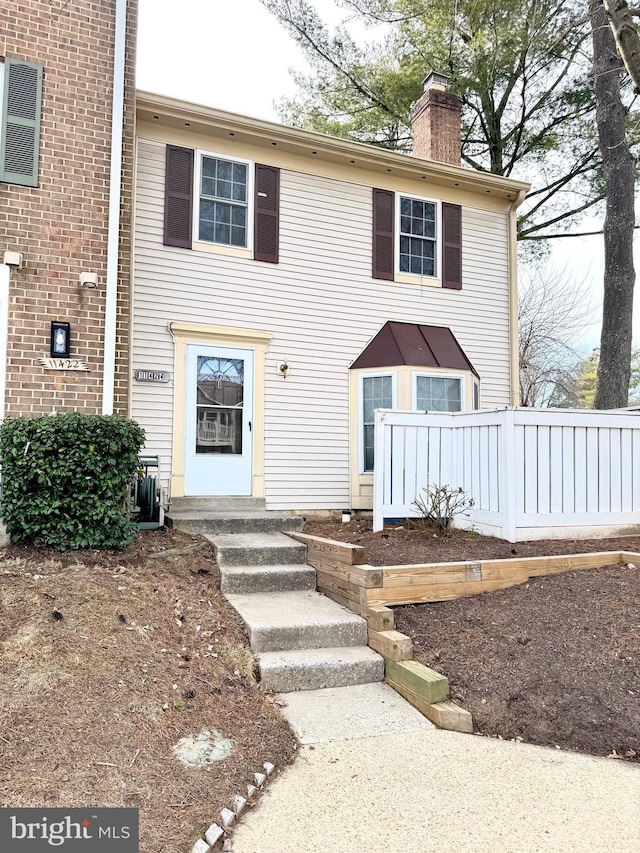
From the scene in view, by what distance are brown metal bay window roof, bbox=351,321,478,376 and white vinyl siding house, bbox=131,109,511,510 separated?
0.45 ft

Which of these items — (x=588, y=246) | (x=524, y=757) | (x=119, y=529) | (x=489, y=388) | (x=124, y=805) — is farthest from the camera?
(x=588, y=246)

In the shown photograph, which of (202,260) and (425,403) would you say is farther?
(425,403)

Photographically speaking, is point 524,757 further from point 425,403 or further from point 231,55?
point 231,55

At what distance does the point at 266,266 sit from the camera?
26.2 feet

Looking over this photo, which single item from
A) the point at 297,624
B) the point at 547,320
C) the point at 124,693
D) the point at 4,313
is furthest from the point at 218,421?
the point at 547,320

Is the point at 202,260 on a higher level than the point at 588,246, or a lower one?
lower

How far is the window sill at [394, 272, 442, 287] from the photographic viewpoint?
880 cm

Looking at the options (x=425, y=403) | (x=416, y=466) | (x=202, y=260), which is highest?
(x=202, y=260)

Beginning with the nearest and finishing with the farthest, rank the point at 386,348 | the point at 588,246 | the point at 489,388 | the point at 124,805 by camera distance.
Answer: the point at 124,805, the point at 386,348, the point at 489,388, the point at 588,246

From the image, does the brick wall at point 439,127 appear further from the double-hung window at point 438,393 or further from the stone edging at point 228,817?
the stone edging at point 228,817

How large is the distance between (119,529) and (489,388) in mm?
6320

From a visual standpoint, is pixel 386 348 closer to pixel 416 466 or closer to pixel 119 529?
pixel 416 466

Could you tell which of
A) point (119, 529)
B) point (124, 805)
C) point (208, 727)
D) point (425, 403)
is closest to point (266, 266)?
point (425, 403)

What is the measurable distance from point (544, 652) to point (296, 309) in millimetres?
5605
